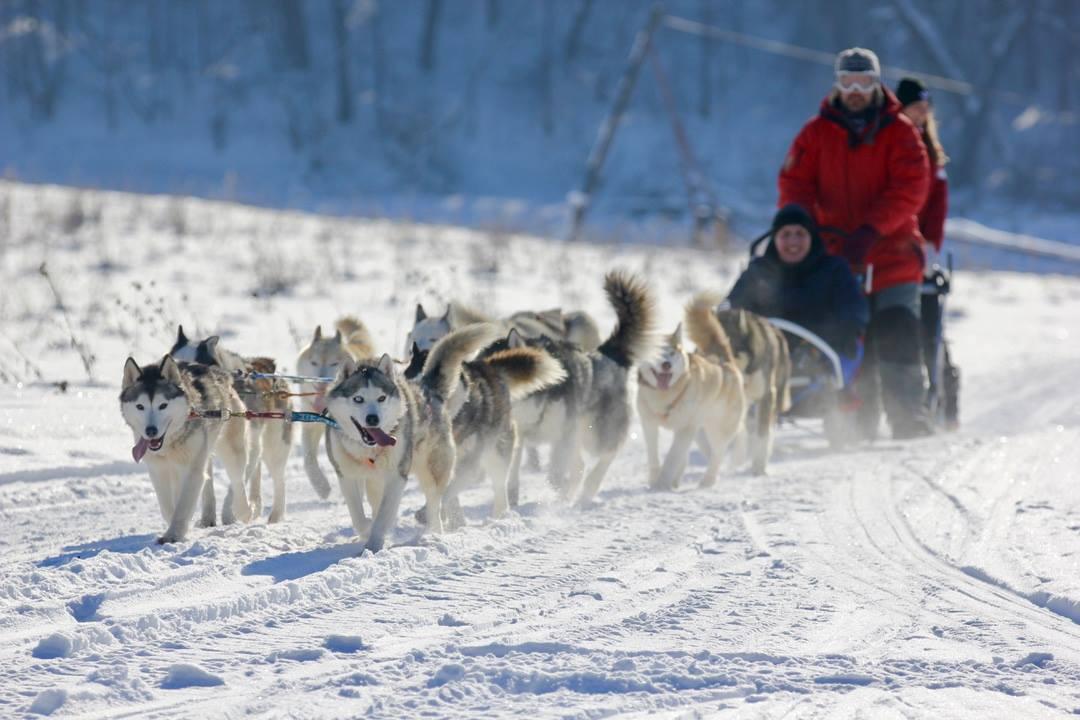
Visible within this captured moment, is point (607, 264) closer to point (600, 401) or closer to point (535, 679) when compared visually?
point (600, 401)

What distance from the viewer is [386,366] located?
4867 millimetres

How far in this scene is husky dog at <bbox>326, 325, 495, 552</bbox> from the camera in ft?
15.9

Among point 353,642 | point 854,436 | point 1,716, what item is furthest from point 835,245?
point 1,716

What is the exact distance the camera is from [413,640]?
370 cm

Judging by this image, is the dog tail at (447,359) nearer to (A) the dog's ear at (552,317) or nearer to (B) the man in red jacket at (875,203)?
(A) the dog's ear at (552,317)

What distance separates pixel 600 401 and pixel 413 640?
285 centimetres

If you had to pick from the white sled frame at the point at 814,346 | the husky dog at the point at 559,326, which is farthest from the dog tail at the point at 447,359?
the white sled frame at the point at 814,346

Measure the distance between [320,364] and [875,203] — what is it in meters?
3.61

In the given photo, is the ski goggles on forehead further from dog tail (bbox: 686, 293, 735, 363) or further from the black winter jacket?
dog tail (bbox: 686, 293, 735, 363)

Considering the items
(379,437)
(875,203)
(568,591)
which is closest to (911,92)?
(875,203)

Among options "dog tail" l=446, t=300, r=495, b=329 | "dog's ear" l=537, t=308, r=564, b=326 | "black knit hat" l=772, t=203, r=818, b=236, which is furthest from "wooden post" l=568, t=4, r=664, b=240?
"dog tail" l=446, t=300, r=495, b=329

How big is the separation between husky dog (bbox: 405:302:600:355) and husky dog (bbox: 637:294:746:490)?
44cm

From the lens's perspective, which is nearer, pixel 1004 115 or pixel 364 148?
pixel 364 148

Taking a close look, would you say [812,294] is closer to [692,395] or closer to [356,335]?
[692,395]
